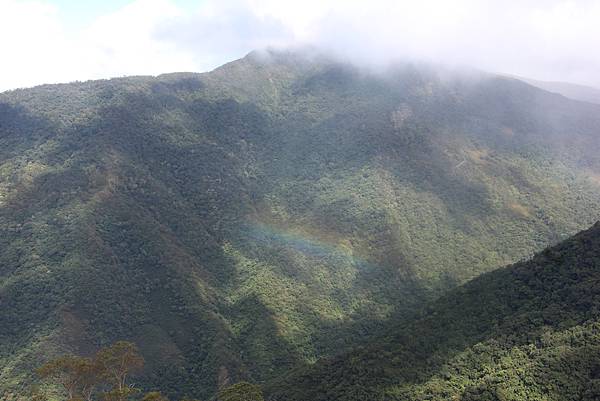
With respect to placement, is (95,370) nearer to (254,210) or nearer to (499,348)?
(499,348)

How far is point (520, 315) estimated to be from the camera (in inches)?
2911

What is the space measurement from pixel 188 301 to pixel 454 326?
63.7 meters

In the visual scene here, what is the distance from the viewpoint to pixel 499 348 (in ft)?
232

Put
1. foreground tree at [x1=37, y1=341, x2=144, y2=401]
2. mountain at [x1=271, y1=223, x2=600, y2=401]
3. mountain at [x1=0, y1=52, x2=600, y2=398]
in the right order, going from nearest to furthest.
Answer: foreground tree at [x1=37, y1=341, x2=144, y2=401], mountain at [x1=271, y1=223, x2=600, y2=401], mountain at [x1=0, y1=52, x2=600, y2=398]

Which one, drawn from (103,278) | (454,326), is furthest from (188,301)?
(454,326)

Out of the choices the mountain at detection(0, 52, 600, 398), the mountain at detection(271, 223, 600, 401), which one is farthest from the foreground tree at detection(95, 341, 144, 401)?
the mountain at detection(0, 52, 600, 398)

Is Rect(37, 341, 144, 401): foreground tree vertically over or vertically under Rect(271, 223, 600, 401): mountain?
over

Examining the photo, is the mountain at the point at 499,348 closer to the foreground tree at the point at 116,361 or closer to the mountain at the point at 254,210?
the foreground tree at the point at 116,361

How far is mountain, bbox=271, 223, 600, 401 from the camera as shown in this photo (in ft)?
207

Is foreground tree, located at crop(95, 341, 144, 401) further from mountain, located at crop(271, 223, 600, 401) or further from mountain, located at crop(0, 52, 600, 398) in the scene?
mountain, located at crop(0, 52, 600, 398)

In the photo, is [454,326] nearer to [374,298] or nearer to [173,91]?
[374,298]

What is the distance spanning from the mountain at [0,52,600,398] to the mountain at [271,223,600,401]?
1268 inches

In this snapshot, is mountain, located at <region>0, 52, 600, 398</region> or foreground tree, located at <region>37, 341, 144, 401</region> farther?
mountain, located at <region>0, 52, 600, 398</region>

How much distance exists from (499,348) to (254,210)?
92.9 meters
